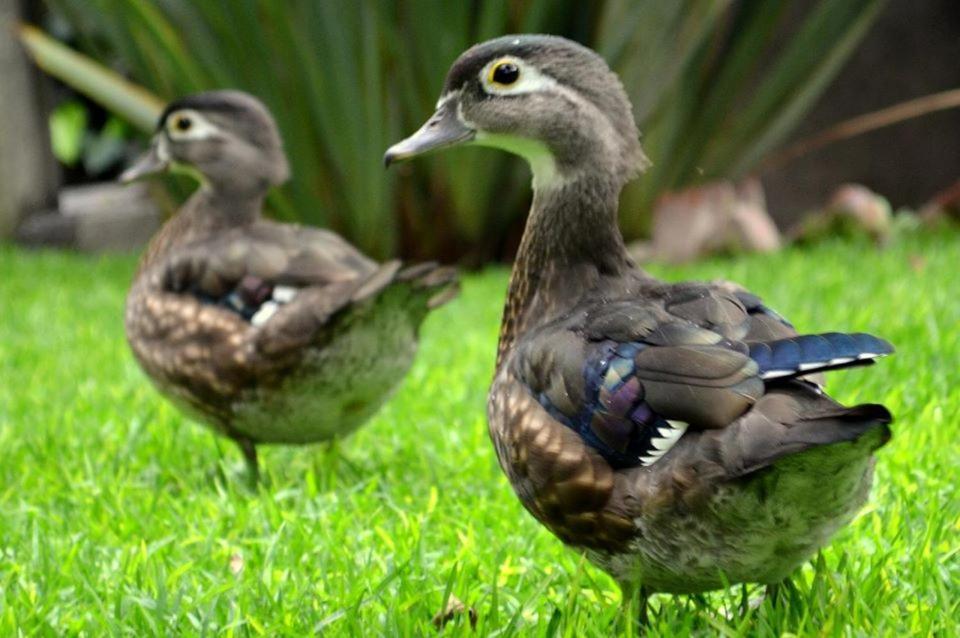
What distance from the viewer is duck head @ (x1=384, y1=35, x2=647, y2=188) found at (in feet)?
8.11

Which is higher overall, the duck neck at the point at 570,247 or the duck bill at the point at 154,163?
the duck neck at the point at 570,247

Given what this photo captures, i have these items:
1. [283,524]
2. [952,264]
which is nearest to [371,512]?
[283,524]

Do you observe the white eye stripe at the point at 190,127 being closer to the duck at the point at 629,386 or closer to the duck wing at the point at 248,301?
Answer: the duck wing at the point at 248,301

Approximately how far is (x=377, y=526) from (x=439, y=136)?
84 cm

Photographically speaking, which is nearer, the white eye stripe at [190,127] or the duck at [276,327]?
the duck at [276,327]

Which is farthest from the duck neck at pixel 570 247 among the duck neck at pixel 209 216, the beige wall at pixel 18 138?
the beige wall at pixel 18 138

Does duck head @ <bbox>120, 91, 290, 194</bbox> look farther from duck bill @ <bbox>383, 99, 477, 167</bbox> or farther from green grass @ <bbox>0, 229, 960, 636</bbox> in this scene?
duck bill @ <bbox>383, 99, 477, 167</bbox>

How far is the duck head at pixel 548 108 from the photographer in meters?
2.47

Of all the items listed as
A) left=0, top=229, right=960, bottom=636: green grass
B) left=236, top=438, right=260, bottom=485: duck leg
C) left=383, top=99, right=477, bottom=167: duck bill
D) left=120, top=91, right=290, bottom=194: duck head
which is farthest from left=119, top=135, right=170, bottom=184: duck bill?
left=383, top=99, right=477, bottom=167: duck bill

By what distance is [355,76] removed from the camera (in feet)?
22.3

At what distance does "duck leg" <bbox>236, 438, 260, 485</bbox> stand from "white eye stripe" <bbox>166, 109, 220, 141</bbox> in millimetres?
977

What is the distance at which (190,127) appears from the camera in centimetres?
397

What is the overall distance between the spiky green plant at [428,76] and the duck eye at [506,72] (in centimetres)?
413

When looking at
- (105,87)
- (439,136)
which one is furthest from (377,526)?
(105,87)
